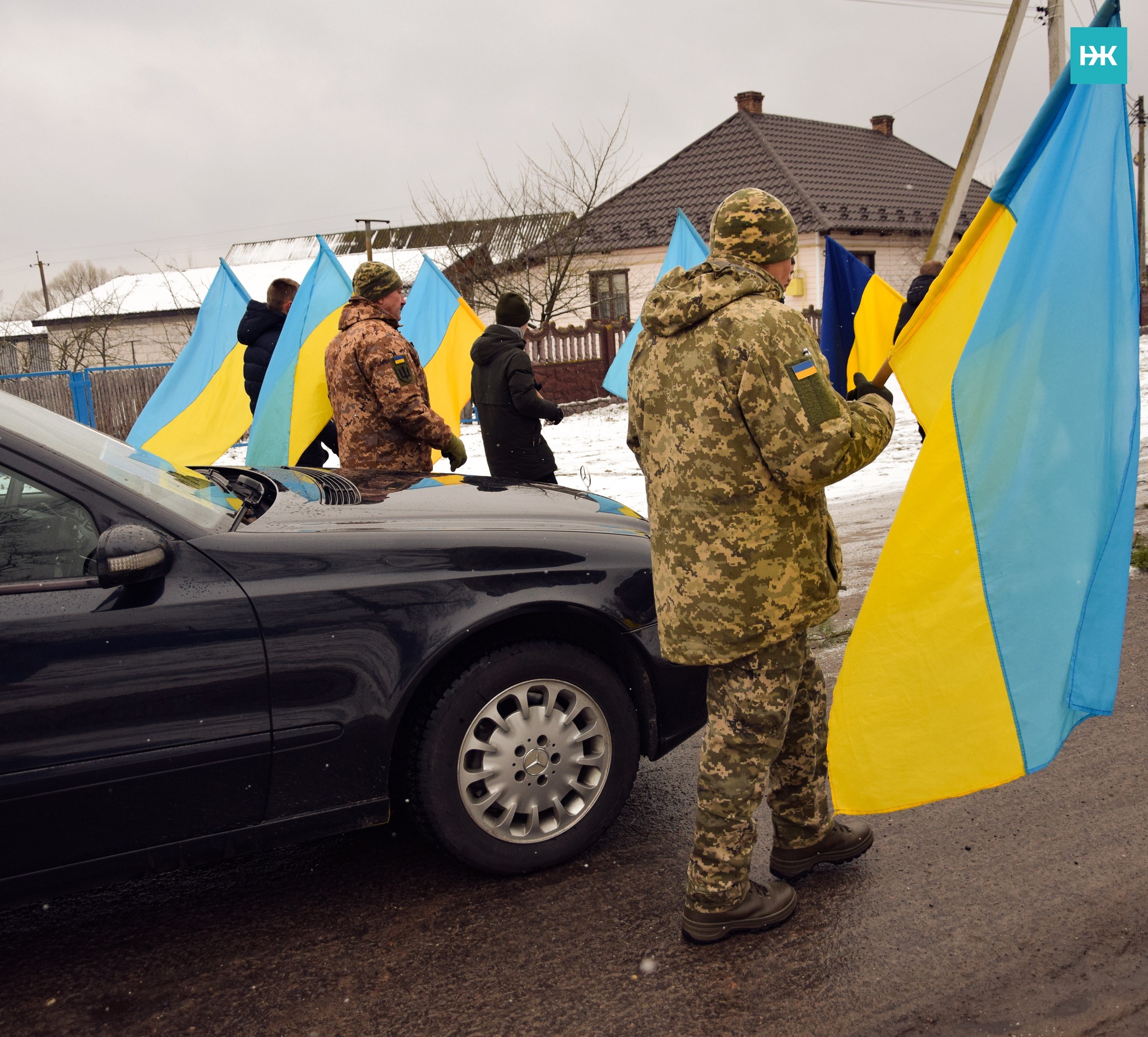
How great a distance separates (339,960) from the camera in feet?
8.96

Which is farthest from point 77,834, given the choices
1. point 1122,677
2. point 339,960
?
point 1122,677

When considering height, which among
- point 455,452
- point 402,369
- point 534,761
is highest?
point 402,369

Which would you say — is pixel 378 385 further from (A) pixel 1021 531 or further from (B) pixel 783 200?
(B) pixel 783 200

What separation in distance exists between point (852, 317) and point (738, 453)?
4.59m

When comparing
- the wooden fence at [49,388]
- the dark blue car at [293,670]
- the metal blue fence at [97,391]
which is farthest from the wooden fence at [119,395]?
the dark blue car at [293,670]

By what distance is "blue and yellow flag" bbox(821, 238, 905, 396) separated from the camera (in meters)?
6.28

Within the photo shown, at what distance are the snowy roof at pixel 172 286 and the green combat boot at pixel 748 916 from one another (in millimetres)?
41734

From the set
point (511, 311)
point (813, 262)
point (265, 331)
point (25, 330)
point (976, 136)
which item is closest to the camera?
point (976, 136)

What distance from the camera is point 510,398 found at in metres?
6.10

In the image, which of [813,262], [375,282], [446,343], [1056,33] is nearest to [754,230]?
[375,282]

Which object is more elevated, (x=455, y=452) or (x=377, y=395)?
(x=377, y=395)

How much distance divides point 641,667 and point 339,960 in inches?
47.3
